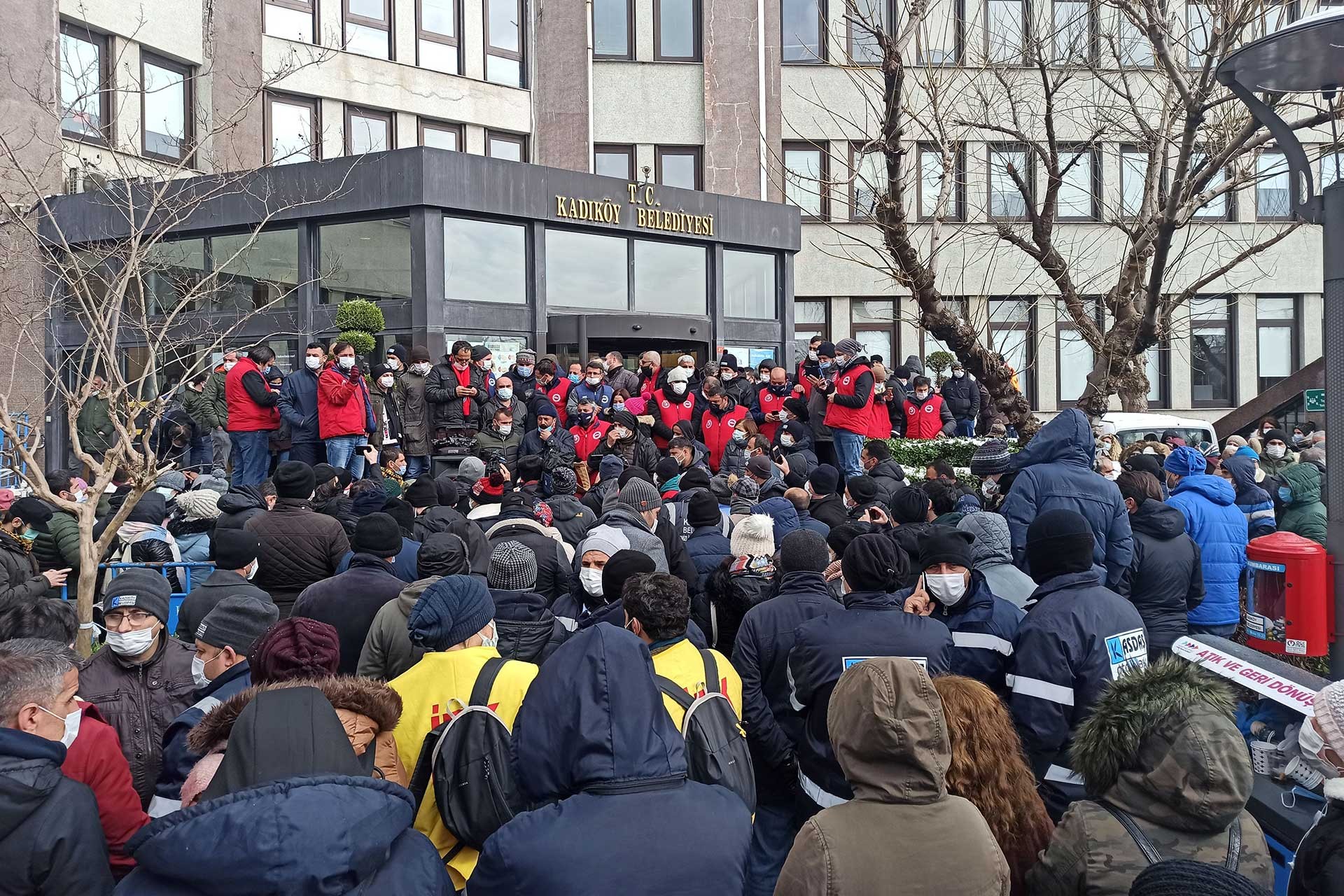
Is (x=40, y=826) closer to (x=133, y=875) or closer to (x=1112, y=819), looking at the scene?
(x=133, y=875)

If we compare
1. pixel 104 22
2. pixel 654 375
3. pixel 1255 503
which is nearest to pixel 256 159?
pixel 104 22

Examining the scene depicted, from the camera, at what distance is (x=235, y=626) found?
4375 mm

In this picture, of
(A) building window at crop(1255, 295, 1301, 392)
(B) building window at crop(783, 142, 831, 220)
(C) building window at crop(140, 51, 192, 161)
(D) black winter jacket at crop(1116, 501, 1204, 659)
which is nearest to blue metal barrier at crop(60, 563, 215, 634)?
(D) black winter jacket at crop(1116, 501, 1204, 659)

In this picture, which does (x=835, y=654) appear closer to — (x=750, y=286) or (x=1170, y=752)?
(x=1170, y=752)

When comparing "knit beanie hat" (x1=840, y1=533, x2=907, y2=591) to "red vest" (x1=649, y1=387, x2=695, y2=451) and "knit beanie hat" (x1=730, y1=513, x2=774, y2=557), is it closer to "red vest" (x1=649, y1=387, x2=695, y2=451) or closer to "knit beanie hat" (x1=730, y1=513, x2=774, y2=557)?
"knit beanie hat" (x1=730, y1=513, x2=774, y2=557)

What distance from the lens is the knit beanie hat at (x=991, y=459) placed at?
901cm

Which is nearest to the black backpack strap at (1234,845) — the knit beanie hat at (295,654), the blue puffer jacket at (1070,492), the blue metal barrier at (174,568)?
the knit beanie hat at (295,654)

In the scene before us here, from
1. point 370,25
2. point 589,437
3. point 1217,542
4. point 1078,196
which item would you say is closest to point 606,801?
point 1217,542

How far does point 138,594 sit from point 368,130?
79.6ft

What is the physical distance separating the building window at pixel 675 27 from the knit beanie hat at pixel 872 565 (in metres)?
26.3

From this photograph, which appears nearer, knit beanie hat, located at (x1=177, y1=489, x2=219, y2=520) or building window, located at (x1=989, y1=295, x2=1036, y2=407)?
knit beanie hat, located at (x1=177, y1=489, x2=219, y2=520)

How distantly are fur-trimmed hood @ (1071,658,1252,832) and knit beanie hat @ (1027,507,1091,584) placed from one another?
1.51 metres

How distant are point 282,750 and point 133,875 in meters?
0.41

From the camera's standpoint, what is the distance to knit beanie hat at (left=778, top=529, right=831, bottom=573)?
16.5ft
